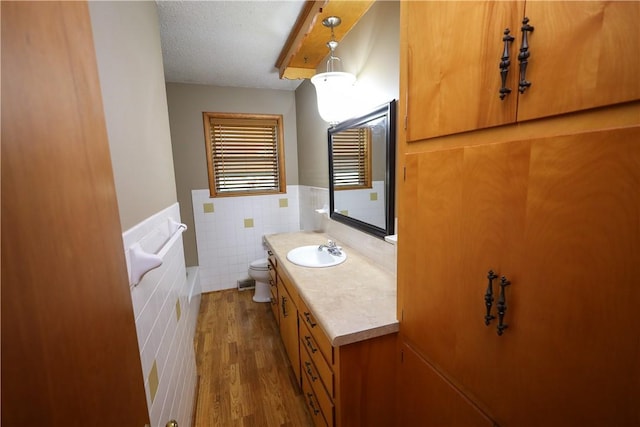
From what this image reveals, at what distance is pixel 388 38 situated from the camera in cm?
146

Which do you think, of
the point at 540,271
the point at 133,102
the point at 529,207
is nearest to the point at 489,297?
the point at 540,271

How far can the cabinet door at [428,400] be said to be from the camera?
2.60 feet

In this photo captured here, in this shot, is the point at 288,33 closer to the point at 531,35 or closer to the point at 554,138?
the point at 531,35

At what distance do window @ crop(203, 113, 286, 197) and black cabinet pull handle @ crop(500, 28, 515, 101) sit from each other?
9.24 feet

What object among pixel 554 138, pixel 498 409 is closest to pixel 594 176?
pixel 554 138

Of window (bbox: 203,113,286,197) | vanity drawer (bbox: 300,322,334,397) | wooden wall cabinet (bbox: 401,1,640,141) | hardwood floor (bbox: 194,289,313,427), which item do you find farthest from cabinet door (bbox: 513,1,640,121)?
window (bbox: 203,113,286,197)

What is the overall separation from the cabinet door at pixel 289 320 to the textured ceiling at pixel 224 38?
172 centimetres

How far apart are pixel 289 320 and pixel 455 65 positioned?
1.70 meters

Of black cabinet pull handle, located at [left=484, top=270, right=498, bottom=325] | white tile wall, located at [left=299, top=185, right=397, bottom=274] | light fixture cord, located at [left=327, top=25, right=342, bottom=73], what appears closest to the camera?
black cabinet pull handle, located at [left=484, top=270, right=498, bottom=325]

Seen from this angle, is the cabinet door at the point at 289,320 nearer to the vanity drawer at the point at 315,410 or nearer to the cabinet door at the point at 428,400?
the vanity drawer at the point at 315,410

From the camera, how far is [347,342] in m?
1.01

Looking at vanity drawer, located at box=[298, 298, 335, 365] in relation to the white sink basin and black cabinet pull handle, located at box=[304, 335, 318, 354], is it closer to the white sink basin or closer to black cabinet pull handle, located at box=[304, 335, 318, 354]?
black cabinet pull handle, located at box=[304, 335, 318, 354]

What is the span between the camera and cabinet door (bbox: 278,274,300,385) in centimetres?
170

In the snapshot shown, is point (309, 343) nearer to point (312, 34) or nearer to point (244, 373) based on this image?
point (244, 373)
